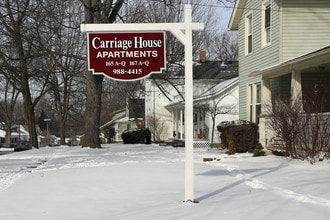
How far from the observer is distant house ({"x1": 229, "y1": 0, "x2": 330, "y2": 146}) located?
16.8 meters

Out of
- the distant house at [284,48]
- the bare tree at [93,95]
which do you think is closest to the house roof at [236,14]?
the distant house at [284,48]

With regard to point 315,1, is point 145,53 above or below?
below

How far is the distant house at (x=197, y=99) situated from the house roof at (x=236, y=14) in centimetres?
719

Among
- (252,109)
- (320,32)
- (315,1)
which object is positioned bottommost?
(252,109)

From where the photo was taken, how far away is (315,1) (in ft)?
59.8

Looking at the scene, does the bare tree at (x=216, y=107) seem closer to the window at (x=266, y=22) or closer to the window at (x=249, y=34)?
the window at (x=249, y=34)

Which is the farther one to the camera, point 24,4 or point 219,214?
point 24,4

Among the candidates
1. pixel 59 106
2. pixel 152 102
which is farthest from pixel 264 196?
pixel 59 106

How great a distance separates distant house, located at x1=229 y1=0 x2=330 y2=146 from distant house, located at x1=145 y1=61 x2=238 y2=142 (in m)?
10.1

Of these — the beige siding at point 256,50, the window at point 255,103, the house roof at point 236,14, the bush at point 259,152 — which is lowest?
the bush at point 259,152

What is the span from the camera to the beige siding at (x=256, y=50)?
719 inches

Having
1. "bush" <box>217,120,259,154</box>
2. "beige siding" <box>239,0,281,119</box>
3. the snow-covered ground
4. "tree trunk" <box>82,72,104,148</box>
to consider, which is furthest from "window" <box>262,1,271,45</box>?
"tree trunk" <box>82,72,104,148</box>

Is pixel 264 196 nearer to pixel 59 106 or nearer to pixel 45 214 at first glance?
pixel 45 214

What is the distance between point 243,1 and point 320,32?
4.88 m
